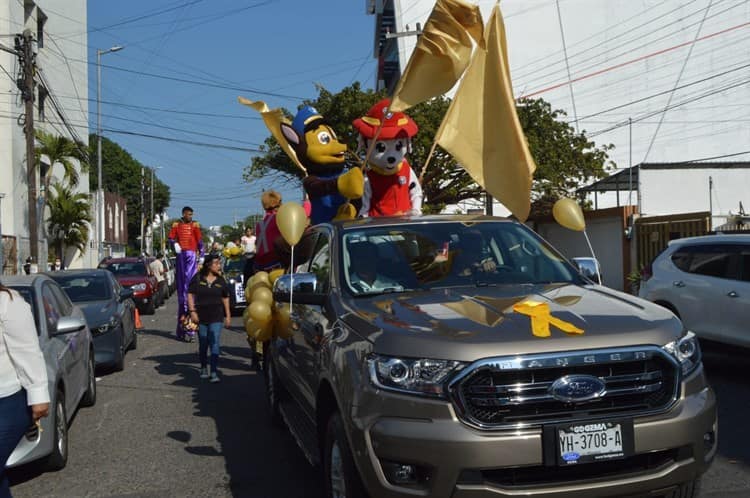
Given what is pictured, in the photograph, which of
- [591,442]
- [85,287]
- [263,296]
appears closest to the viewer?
[591,442]

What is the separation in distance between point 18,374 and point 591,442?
286 cm

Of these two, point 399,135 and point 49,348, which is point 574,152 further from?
point 49,348

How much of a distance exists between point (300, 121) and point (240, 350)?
477 cm

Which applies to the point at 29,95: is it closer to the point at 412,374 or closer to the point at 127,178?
the point at 412,374

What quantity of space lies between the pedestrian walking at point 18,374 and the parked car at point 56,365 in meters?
1.40

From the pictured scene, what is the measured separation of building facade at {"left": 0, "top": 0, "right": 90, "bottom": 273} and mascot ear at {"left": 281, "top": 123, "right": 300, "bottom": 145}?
16719 mm

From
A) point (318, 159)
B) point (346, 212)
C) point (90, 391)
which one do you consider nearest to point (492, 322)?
point (346, 212)

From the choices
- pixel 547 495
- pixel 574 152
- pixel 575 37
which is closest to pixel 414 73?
pixel 547 495

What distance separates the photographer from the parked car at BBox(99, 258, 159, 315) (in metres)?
19.8

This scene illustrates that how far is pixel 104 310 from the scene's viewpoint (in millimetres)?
10711

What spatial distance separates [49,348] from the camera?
6238mm

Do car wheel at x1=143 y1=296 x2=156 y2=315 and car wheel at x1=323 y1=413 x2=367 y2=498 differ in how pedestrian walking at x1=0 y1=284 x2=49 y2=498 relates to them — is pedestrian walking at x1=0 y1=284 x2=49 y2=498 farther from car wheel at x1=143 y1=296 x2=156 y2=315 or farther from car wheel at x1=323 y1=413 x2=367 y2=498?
car wheel at x1=143 y1=296 x2=156 y2=315

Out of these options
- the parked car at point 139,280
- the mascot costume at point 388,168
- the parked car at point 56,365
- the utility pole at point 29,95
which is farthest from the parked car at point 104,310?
the utility pole at point 29,95

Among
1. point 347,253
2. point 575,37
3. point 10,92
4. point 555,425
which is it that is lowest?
point 555,425
